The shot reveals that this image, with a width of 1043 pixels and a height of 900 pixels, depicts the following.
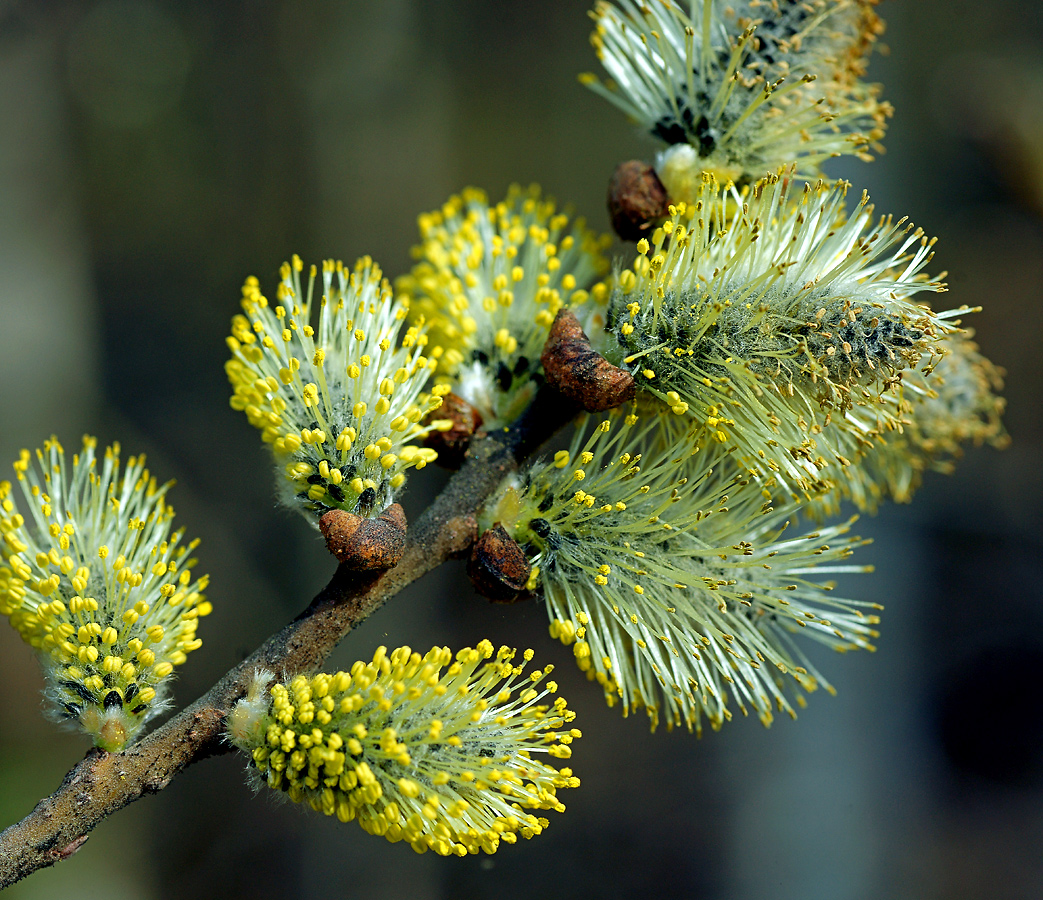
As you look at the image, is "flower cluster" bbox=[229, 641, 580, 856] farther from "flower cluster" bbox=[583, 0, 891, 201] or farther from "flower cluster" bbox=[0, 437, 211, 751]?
"flower cluster" bbox=[583, 0, 891, 201]

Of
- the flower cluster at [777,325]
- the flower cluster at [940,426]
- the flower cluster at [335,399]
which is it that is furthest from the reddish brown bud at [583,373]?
the flower cluster at [940,426]

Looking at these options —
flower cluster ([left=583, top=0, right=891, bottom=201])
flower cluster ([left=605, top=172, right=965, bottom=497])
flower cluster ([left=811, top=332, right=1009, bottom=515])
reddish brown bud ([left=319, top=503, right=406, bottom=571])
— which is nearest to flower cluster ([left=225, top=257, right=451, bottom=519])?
reddish brown bud ([left=319, top=503, right=406, bottom=571])

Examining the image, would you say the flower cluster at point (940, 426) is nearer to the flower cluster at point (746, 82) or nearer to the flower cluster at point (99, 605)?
the flower cluster at point (746, 82)

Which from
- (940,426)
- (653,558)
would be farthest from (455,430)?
(940,426)

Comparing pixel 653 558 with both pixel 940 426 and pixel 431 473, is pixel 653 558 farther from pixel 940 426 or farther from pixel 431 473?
pixel 431 473

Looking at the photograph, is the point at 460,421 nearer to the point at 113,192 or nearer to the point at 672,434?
the point at 672,434

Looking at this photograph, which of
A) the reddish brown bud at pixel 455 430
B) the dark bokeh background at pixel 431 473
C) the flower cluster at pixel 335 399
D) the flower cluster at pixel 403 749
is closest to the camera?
the flower cluster at pixel 403 749
